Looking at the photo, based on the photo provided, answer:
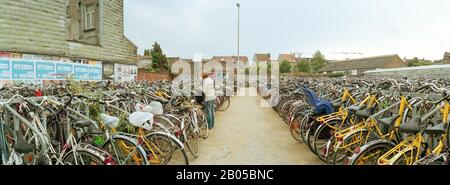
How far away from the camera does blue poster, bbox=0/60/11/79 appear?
7.62 metres

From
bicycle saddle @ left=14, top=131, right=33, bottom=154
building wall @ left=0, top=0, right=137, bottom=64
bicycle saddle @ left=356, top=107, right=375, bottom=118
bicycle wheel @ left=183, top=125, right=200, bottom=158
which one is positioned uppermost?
building wall @ left=0, top=0, right=137, bottom=64

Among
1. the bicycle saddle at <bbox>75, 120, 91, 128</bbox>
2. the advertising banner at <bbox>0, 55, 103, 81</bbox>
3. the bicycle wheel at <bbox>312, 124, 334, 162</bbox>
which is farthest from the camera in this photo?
the advertising banner at <bbox>0, 55, 103, 81</bbox>

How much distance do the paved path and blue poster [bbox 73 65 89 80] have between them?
5.80 metres

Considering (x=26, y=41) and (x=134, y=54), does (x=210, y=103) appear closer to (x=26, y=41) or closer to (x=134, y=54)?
(x=26, y=41)

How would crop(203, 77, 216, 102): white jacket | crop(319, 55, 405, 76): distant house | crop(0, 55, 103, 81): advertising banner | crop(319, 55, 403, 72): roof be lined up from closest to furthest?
crop(203, 77, 216, 102): white jacket < crop(0, 55, 103, 81): advertising banner < crop(319, 55, 405, 76): distant house < crop(319, 55, 403, 72): roof

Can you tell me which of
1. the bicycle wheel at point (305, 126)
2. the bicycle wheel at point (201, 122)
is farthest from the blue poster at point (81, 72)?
the bicycle wheel at point (305, 126)

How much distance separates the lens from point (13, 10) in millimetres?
8109

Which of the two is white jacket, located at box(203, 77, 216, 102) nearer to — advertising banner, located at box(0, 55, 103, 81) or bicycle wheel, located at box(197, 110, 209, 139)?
bicycle wheel, located at box(197, 110, 209, 139)

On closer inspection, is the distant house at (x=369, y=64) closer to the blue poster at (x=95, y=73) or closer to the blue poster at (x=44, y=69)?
the blue poster at (x=95, y=73)

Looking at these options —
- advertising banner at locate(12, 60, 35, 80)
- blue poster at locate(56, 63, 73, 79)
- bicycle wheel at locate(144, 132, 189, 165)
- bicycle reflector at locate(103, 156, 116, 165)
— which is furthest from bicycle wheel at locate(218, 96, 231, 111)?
bicycle reflector at locate(103, 156, 116, 165)

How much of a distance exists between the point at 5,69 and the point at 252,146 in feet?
22.7

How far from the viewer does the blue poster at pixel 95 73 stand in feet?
36.3

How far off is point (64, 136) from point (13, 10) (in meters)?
6.89
